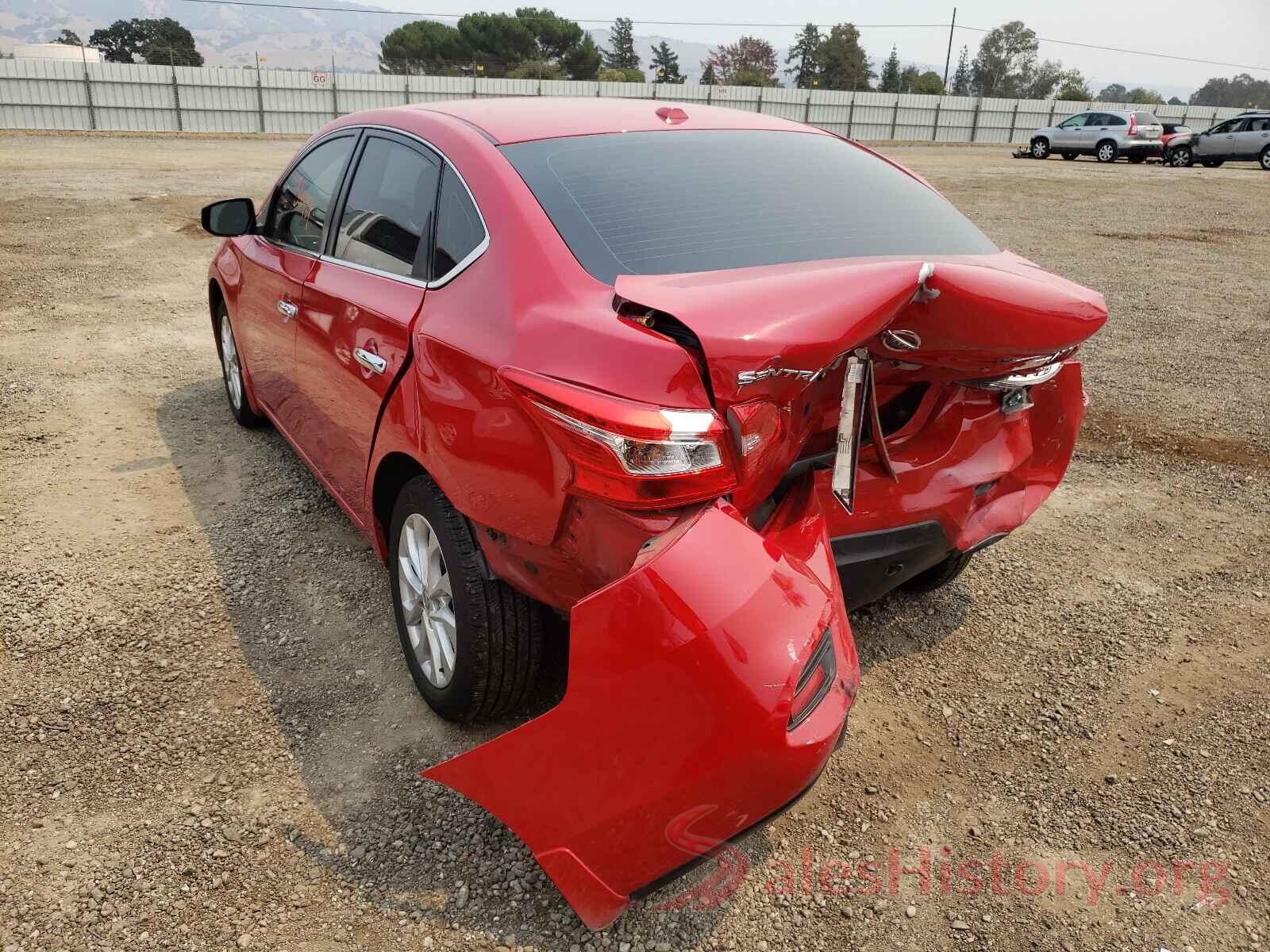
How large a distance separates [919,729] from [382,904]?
1634 mm

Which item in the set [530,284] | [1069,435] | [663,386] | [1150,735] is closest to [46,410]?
[530,284]

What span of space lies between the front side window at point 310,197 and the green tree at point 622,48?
315 feet

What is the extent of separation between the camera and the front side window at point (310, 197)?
3529 mm

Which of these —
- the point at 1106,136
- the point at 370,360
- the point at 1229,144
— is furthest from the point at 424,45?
the point at 370,360

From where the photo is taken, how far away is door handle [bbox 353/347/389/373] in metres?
2.75

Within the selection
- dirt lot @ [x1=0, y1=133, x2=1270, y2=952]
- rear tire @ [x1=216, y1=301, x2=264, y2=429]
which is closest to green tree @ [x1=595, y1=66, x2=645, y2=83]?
rear tire @ [x1=216, y1=301, x2=264, y2=429]

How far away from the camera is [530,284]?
225 cm

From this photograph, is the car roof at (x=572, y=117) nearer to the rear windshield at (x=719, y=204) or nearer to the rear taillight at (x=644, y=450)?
the rear windshield at (x=719, y=204)

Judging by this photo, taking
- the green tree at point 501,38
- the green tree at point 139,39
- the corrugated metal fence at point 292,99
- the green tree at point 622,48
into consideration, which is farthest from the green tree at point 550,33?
the corrugated metal fence at point 292,99

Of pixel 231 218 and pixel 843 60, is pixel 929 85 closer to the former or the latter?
pixel 843 60

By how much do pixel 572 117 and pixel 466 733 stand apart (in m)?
1.95

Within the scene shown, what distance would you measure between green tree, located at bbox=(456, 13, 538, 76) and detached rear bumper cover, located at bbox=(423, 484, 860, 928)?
80.9m

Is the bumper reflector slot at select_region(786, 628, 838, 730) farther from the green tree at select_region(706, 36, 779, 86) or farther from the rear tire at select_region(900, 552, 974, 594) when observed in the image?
the green tree at select_region(706, 36, 779, 86)

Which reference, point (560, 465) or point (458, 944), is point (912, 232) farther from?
point (458, 944)
